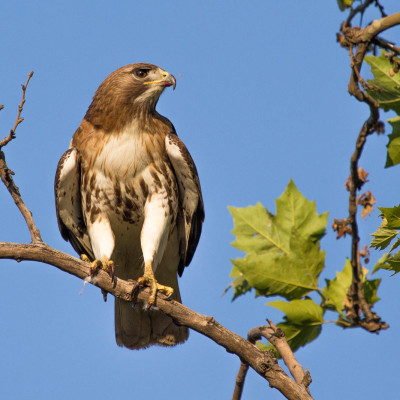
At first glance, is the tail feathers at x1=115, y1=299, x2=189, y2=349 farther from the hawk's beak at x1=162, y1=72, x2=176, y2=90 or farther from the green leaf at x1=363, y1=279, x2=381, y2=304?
the green leaf at x1=363, y1=279, x2=381, y2=304

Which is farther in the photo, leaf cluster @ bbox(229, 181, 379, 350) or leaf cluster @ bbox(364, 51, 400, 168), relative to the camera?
leaf cluster @ bbox(229, 181, 379, 350)

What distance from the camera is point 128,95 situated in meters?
6.84

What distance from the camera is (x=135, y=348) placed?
7.15 m

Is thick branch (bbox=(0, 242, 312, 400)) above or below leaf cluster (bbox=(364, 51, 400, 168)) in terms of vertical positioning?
below

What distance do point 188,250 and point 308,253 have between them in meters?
3.28

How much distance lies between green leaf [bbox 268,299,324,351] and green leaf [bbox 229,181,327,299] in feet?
0.36

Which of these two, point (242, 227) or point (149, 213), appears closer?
point (242, 227)

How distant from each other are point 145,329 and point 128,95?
2644 millimetres

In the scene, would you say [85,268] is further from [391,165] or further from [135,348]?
[135,348]

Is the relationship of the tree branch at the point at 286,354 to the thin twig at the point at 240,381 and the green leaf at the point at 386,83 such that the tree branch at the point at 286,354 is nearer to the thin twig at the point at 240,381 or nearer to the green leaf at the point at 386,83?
the thin twig at the point at 240,381

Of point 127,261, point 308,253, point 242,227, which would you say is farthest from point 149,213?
point 308,253

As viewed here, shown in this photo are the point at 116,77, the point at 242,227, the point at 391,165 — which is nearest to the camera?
the point at 391,165

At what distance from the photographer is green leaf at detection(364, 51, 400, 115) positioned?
4.03 metres

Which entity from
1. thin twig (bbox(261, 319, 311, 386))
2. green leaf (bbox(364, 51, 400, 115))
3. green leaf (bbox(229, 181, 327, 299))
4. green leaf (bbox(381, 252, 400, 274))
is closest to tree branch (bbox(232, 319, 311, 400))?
thin twig (bbox(261, 319, 311, 386))
